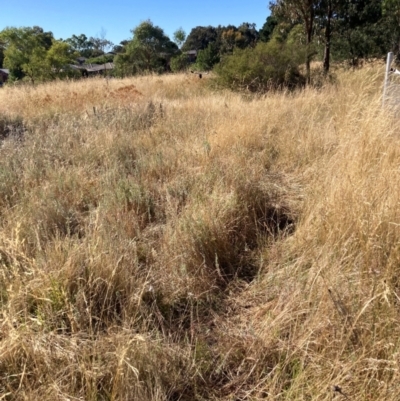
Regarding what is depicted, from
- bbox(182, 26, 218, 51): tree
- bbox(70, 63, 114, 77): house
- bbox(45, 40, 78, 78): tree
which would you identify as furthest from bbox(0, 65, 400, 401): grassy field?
bbox(182, 26, 218, 51): tree

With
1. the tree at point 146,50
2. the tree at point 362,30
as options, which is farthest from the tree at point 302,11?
the tree at point 146,50

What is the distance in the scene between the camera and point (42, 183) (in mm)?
2965

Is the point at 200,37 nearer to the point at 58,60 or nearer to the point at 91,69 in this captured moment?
the point at 91,69

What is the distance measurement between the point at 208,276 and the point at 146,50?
3301 centimetres

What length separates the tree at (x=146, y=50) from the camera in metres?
29.7

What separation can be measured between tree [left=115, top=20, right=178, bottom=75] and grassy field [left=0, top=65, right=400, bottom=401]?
2474cm

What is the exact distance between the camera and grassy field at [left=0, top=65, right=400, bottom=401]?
4.10 feet

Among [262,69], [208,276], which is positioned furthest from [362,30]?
[208,276]

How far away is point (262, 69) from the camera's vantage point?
9.08 m

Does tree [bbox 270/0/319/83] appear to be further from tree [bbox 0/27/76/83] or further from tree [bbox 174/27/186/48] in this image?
tree [bbox 174/27/186/48]

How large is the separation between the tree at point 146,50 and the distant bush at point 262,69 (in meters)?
17.4

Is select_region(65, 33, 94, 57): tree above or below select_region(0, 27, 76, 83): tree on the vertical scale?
above

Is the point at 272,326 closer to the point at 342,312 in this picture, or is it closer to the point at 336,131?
the point at 342,312

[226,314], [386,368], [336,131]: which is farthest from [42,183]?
[336,131]
